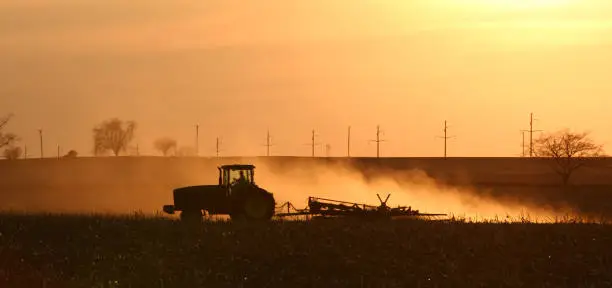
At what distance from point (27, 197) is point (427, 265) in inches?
2364

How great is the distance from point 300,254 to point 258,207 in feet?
27.0

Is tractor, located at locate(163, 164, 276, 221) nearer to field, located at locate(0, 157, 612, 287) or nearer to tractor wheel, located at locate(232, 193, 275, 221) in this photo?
tractor wheel, located at locate(232, 193, 275, 221)

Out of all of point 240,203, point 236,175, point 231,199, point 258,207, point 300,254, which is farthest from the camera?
point 236,175

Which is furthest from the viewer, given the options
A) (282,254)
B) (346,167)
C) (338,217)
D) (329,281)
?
(346,167)

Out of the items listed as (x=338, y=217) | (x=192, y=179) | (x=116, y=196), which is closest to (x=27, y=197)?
(x=116, y=196)

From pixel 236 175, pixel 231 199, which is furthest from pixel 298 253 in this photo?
pixel 236 175

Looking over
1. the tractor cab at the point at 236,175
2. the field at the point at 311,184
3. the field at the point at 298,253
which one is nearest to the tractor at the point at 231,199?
the tractor cab at the point at 236,175

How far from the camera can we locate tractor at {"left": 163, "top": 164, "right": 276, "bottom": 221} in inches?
1783

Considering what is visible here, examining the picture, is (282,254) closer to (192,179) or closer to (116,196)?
(116,196)

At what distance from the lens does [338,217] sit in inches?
1822

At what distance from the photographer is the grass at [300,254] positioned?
34.5 m

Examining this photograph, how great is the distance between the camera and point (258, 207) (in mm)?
45312

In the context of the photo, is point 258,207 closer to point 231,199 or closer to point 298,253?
point 231,199

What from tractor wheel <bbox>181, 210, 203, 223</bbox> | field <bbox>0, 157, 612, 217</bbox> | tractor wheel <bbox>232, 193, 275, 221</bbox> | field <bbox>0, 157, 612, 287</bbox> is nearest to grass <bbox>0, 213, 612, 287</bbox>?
field <bbox>0, 157, 612, 287</bbox>
